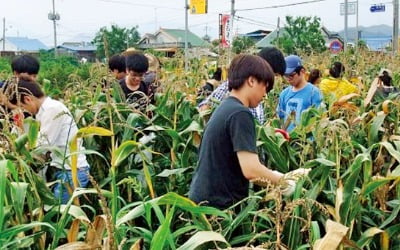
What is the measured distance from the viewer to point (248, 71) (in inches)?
89.8

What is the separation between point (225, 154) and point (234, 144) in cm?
10

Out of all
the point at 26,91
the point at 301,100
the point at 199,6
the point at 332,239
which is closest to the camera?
the point at 332,239

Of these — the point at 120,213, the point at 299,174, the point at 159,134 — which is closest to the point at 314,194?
the point at 299,174

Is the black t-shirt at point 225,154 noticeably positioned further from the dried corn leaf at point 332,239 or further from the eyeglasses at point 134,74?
the eyeglasses at point 134,74

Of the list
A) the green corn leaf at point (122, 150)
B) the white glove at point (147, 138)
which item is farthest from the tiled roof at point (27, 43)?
the green corn leaf at point (122, 150)

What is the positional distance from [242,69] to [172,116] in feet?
5.69

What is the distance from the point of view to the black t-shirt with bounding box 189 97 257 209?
2.19 meters

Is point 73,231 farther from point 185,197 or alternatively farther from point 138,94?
point 138,94

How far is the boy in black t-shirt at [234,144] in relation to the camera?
86.3 inches

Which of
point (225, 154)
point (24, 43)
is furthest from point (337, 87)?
point (24, 43)

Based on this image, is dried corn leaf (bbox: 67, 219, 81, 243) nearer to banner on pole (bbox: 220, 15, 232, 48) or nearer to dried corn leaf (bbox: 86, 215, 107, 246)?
dried corn leaf (bbox: 86, 215, 107, 246)

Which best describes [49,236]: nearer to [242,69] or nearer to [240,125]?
[240,125]

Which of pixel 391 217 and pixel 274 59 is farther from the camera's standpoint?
pixel 274 59

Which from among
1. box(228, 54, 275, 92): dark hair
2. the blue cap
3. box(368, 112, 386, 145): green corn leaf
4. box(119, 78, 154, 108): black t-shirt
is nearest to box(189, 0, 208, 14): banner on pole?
box(119, 78, 154, 108): black t-shirt
